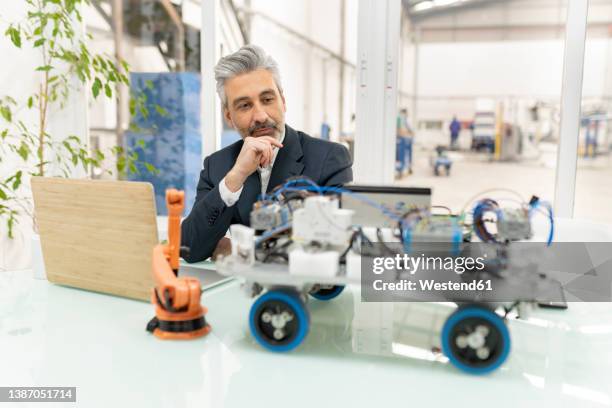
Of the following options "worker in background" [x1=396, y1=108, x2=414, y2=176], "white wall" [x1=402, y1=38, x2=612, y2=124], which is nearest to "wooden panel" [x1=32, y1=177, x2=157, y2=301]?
"worker in background" [x1=396, y1=108, x2=414, y2=176]

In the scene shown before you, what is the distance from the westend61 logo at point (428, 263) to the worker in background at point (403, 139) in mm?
1692

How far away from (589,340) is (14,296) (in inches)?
46.0

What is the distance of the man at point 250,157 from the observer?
130 centimetres

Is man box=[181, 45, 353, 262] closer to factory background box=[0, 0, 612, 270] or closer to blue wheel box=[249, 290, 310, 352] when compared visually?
factory background box=[0, 0, 612, 270]

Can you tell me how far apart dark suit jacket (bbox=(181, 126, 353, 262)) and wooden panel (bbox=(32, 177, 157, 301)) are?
24 centimetres

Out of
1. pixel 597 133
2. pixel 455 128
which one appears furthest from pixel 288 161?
pixel 597 133

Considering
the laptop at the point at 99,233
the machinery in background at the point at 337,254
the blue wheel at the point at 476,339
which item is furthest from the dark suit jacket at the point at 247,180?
the blue wheel at the point at 476,339

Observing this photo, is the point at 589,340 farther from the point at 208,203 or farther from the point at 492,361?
the point at 208,203

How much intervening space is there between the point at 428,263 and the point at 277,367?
0.29m

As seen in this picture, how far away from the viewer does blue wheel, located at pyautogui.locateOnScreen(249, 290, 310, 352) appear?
78cm

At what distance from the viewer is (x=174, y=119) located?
312 centimetres

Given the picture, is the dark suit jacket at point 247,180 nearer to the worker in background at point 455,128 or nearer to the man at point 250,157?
the man at point 250,157

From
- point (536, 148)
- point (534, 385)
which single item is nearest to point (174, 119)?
point (534, 385)

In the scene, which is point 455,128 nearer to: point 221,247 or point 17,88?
point 17,88
